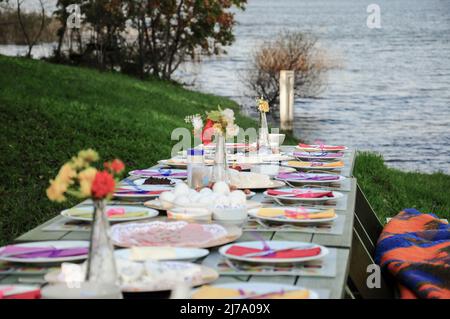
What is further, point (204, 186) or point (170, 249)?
point (204, 186)

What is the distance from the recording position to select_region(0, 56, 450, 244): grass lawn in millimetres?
7214

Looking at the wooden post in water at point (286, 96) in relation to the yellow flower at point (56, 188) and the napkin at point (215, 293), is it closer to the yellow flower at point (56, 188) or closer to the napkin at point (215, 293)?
the napkin at point (215, 293)

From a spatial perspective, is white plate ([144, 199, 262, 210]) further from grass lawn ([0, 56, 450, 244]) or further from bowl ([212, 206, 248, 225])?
grass lawn ([0, 56, 450, 244])

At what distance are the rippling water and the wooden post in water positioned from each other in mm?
2278

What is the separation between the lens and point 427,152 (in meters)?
15.1

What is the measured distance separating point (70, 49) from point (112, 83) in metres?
4.10

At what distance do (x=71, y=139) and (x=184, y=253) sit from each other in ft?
23.2

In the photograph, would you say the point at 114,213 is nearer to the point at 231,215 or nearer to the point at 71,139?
the point at 231,215

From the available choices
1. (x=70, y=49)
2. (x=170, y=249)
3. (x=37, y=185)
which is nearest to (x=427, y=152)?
(x=70, y=49)

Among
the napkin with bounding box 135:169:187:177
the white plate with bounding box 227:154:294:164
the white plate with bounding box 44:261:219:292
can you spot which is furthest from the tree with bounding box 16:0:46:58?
the white plate with bounding box 44:261:219:292

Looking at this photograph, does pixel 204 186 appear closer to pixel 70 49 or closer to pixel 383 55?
pixel 70 49

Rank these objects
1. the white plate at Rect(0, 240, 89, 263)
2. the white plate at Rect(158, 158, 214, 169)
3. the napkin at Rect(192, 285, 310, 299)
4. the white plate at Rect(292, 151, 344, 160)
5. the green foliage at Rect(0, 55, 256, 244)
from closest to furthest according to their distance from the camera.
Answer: the napkin at Rect(192, 285, 310, 299) < the white plate at Rect(0, 240, 89, 263) < the white plate at Rect(158, 158, 214, 169) < the white plate at Rect(292, 151, 344, 160) < the green foliage at Rect(0, 55, 256, 244)

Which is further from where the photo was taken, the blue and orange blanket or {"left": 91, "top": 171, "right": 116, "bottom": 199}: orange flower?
the blue and orange blanket

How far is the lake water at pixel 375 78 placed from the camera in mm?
17016
